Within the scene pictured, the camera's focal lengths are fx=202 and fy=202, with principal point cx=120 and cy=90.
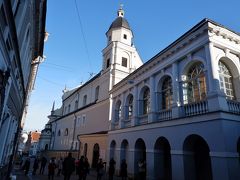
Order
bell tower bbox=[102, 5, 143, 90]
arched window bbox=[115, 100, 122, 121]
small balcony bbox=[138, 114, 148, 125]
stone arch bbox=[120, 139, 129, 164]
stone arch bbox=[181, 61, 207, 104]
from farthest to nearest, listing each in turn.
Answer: bell tower bbox=[102, 5, 143, 90] < arched window bbox=[115, 100, 122, 121] < stone arch bbox=[120, 139, 129, 164] < small balcony bbox=[138, 114, 148, 125] < stone arch bbox=[181, 61, 207, 104]

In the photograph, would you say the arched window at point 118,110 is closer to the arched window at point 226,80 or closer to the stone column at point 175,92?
the stone column at point 175,92

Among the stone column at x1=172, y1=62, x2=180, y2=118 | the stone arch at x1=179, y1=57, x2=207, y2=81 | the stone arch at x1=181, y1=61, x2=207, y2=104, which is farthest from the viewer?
the stone column at x1=172, y1=62, x2=180, y2=118

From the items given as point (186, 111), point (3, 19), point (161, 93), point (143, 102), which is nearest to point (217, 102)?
point (186, 111)

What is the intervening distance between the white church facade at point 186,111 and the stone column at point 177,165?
0.17 feet

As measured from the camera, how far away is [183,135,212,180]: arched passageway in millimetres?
11102

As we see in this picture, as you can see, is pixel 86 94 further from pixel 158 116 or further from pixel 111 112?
pixel 158 116

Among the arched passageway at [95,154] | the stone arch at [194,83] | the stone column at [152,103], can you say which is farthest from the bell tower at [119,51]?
the stone arch at [194,83]

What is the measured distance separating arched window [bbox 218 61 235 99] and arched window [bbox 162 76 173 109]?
3557mm

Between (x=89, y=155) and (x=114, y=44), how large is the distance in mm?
14755

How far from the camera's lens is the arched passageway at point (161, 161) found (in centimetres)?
1332

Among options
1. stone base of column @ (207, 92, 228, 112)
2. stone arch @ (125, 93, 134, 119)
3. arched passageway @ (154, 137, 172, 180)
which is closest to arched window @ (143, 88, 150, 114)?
stone arch @ (125, 93, 134, 119)

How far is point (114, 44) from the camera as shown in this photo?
1089 inches

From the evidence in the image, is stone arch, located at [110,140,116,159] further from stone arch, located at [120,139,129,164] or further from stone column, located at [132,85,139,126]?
stone column, located at [132,85,139,126]

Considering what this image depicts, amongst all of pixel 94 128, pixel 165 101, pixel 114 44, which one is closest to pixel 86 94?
pixel 94 128
